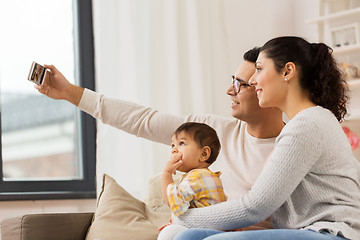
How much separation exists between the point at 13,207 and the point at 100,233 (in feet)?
2.77

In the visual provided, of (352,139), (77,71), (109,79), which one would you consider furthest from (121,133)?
(352,139)

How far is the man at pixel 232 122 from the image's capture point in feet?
5.81

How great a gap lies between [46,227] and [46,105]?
52.8 inches

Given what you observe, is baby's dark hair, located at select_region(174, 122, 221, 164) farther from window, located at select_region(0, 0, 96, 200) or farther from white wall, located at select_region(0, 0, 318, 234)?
window, located at select_region(0, 0, 96, 200)

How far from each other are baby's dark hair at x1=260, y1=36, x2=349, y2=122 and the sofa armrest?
1.06m

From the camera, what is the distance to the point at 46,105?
3.13 m

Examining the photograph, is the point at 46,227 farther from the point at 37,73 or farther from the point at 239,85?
the point at 239,85

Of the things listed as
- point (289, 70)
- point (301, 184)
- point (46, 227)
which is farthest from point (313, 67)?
point (46, 227)

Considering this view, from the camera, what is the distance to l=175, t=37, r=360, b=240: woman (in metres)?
1.24

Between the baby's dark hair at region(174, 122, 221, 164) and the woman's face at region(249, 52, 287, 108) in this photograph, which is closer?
the woman's face at region(249, 52, 287, 108)

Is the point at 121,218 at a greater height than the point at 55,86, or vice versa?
the point at 55,86

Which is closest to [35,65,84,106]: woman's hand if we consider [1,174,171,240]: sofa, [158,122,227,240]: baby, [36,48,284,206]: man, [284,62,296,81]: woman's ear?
[36,48,284,206]: man

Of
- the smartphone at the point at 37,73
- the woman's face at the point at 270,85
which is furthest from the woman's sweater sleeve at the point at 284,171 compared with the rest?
the smartphone at the point at 37,73

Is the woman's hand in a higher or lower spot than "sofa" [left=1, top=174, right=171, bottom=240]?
higher
